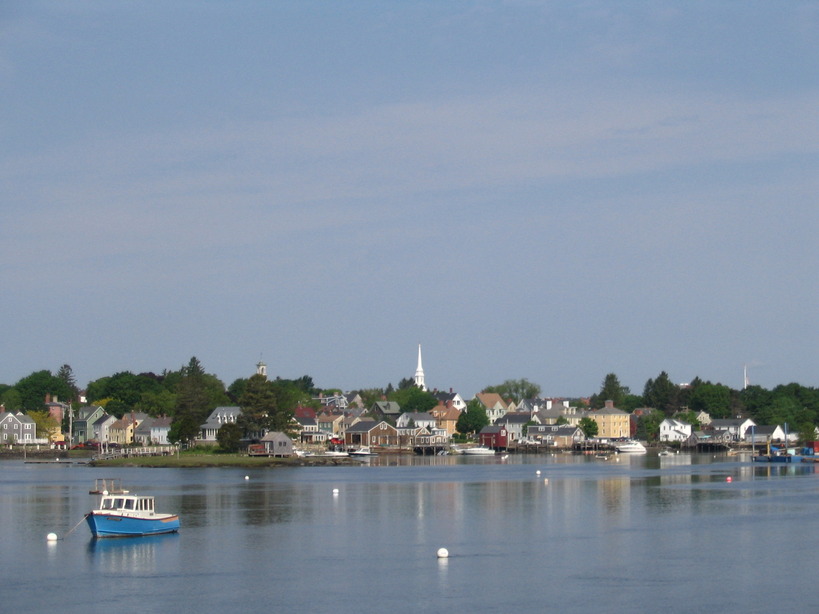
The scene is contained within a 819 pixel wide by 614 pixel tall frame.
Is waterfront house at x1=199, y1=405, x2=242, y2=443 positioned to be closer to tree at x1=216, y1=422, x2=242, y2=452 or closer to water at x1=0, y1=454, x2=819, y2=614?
tree at x1=216, y1=422, x2=242, y2=452

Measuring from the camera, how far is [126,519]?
53.8 m

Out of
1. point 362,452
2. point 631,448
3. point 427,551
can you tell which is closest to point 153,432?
point 362,452

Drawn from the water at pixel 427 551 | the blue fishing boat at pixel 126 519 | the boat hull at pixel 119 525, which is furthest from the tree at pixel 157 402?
the boat hull at pixel 119 525

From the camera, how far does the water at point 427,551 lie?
3925 centimetres

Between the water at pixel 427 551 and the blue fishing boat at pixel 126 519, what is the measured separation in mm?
756

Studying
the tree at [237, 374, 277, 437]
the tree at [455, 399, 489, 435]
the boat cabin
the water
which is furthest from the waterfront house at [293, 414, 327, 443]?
the boat cabin

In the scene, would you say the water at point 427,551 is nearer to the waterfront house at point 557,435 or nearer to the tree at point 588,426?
the waterfront house at point 557,435

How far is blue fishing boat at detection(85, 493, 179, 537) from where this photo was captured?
53.7 m

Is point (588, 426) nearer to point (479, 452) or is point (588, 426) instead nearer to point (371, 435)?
point (479, 452)

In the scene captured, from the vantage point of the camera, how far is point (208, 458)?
5020 inches

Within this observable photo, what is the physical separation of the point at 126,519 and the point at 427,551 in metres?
14.6

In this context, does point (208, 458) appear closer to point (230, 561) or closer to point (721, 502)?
point (721, 502)

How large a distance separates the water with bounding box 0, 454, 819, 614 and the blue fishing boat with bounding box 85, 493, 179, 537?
76 centimetres

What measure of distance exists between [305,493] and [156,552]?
3402cm
